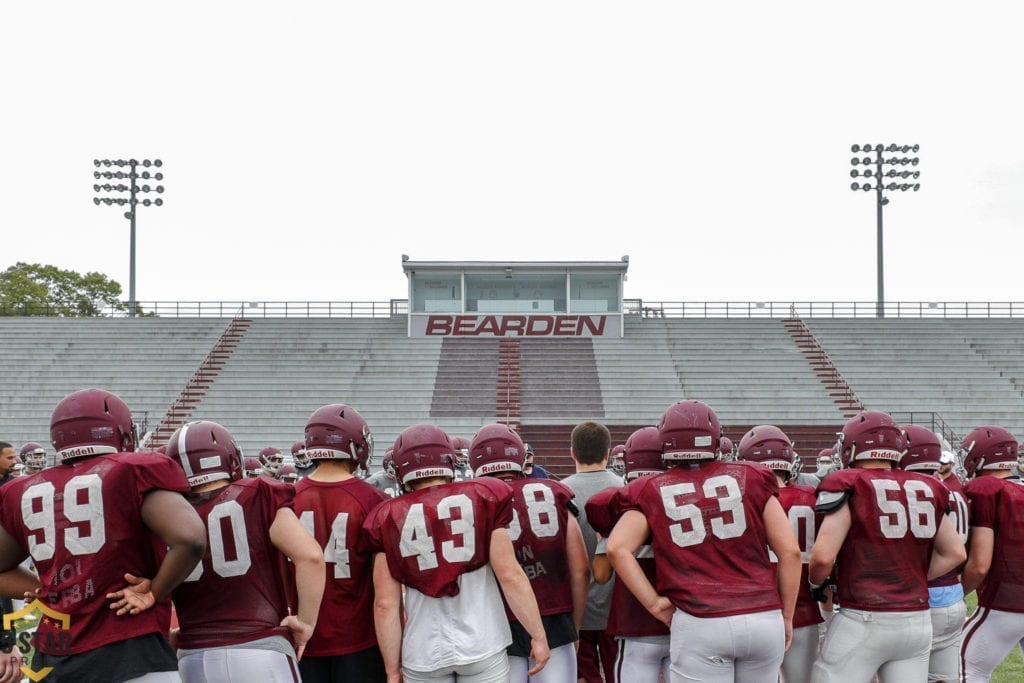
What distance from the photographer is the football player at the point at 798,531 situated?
→ 15.1 feet

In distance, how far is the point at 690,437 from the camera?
13.1ft

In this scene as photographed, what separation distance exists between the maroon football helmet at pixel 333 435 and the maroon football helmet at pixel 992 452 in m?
3.38

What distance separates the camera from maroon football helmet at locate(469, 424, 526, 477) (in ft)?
14.8

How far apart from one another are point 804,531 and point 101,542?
10.8 ft

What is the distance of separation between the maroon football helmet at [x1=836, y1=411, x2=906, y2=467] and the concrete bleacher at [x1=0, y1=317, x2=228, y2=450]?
68.9ft

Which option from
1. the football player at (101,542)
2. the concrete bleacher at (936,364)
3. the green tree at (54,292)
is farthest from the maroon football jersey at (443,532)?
the green tree at (54,292)

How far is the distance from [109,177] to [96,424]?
34.2m

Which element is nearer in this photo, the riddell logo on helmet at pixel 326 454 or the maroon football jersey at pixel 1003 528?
the riddell logo on helmet at pixel 326 454

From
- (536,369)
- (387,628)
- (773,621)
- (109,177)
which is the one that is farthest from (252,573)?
(109,177)

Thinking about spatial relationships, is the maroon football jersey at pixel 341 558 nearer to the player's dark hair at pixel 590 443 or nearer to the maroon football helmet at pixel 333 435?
the maroon football helmet at pixel 333 435

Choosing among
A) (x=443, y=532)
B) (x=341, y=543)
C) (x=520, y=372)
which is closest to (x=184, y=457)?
(x=341, y=543)

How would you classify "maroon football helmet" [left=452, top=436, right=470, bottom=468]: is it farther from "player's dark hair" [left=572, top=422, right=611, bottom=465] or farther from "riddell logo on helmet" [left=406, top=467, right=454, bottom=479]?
"riddell logo on helmet" [left=406, top=467, right=454, bottom=479]

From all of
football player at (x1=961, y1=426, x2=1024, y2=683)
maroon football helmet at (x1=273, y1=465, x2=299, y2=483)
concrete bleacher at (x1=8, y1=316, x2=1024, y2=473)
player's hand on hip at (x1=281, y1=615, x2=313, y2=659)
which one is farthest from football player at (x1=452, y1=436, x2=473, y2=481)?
concrete bleacher at (x1=8, y1=316, x2=1024, y2=473)

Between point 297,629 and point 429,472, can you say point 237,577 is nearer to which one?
point 297,629
